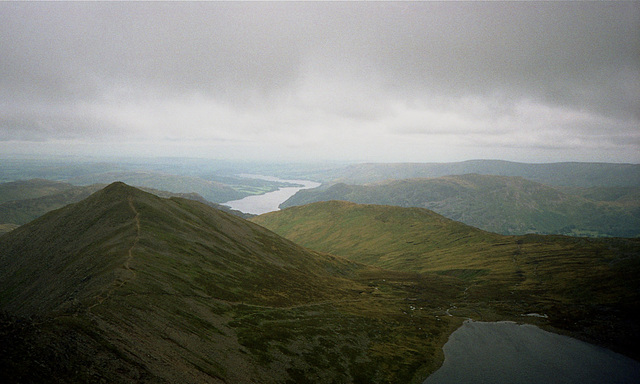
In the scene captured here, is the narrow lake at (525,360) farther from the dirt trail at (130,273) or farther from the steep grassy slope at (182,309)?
the dirt trail at (130,273)

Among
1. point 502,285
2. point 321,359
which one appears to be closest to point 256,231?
point 321,359

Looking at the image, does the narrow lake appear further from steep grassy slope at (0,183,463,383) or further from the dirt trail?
the dirt trail

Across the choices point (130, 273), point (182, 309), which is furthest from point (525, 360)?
point (130, 273)

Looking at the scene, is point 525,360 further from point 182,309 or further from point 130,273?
point 130,273

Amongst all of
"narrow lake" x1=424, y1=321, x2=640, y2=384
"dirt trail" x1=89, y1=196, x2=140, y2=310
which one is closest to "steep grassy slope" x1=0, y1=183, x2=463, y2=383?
"dirt trail" x1=89, y1=196, x2=140, y2=310

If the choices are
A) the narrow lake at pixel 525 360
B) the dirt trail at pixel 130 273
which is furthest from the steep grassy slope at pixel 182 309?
the narrow lake at pixel 525 360
